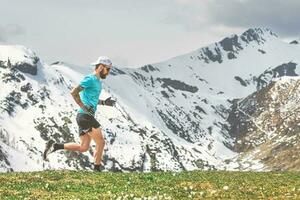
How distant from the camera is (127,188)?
23.5 m

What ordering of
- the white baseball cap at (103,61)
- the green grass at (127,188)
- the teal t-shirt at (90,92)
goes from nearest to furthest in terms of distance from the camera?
the green grass at (127,188)
the white baseball cap at (103,61)
the teal t-shirt at (90,92)

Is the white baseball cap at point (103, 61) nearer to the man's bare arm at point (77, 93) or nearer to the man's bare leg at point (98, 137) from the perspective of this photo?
the man's bare arm at point (77, 93)

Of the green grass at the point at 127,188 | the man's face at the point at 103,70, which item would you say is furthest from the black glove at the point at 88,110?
the green grass at the point at 127,188

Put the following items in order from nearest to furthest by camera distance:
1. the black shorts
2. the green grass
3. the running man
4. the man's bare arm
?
the green grass → the man's bare arm → the running man → the black shorts

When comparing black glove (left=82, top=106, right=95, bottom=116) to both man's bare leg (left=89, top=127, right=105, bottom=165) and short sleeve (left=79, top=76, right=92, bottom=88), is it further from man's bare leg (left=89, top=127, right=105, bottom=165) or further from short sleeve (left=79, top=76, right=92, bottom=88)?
short sleeve (left=79, top=76, right=92, bottom=88)

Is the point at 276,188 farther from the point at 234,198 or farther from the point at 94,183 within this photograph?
the point at 94,183

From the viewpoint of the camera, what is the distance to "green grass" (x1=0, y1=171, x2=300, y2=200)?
21.0 metres

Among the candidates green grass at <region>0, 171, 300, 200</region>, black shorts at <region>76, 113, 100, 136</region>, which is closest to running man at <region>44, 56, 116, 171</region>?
black shorts at <region>76, 113, 100, 136</region>

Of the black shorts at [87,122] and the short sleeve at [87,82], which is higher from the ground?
the short sleeve at [87,82]

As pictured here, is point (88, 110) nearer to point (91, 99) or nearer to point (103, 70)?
point (91, 99)

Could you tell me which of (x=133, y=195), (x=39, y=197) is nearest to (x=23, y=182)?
(x=39, y=197)

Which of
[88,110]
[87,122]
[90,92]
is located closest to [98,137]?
[87,122]

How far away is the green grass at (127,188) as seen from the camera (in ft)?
68.7

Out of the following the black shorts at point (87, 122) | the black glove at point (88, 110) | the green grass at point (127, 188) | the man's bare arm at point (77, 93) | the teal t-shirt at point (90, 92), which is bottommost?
the green grass at point (127, 188)
